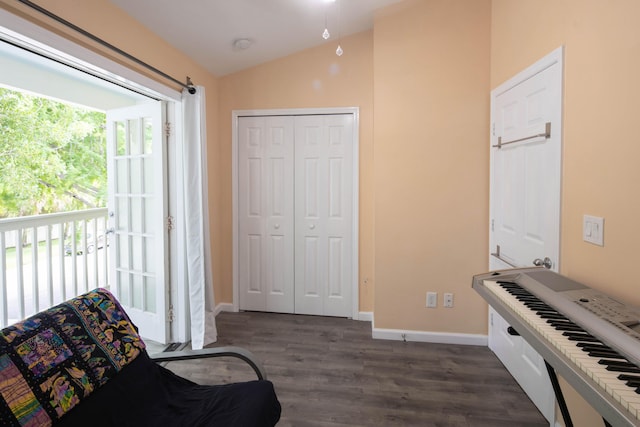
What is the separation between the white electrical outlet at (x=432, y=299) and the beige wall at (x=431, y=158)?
4 centimetres

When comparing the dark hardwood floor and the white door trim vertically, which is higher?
the white door trim

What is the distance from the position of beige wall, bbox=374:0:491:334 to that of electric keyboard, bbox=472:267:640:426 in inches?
54.9

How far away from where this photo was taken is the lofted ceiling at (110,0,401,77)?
2223 mm

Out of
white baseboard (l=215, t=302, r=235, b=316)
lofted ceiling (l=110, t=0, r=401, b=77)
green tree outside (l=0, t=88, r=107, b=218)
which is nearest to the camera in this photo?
lofted ceiling (l=110, t=0, r=401, b=77)

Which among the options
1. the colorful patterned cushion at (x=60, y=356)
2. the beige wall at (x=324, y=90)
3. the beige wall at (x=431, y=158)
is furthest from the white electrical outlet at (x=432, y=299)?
the colorful patterned cushion at (x=60, y=356)

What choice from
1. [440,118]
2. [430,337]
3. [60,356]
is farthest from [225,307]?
[440,118]

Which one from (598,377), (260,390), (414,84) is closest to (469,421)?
(260,390)

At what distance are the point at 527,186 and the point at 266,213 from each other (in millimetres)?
2341

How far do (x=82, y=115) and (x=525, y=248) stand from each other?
23.8 feet

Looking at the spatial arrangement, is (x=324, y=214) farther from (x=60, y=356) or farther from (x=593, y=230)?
(x=60, y=356)

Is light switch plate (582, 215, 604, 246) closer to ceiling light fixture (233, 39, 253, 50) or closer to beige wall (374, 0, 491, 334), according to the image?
beige wall (374, 0, 491, 334)

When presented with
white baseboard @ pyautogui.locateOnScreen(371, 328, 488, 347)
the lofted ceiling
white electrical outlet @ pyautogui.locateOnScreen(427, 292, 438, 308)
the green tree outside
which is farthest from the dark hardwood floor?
the green tree outside

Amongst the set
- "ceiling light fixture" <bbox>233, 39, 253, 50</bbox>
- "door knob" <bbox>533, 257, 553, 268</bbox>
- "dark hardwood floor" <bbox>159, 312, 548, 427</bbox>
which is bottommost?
"dark hardwood floor" <bbox>159, 312, 548, 427</bbox>

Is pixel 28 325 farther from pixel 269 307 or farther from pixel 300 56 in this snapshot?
pixel 300 56
